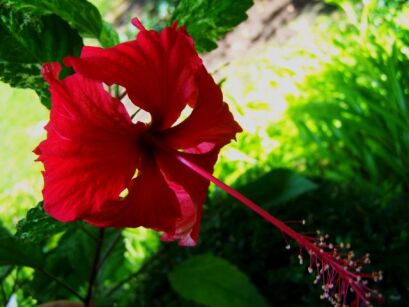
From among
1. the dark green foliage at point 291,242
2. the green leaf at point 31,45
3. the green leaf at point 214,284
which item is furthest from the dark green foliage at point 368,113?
the green leaf at point 31,45

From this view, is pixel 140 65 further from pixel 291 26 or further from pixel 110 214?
pixel 291 26

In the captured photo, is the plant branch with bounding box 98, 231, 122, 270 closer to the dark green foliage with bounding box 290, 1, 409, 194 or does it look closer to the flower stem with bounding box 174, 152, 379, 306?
the flower stem with bounding box 174, 152, 379, 306

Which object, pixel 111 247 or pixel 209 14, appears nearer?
pixel 209 14

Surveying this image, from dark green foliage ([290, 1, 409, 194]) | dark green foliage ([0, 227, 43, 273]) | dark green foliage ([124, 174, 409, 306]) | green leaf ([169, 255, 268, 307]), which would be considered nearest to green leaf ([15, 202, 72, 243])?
dark green foliage ([0, 227, 43, 273])

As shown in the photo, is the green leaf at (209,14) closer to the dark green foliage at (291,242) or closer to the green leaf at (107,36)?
the green leaf at (107,36)

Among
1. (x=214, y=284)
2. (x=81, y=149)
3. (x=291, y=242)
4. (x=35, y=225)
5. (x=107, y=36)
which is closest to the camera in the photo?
(x=81, y=149)

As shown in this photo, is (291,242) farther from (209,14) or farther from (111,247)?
(209,14)

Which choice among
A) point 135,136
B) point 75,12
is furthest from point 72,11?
point 135,136

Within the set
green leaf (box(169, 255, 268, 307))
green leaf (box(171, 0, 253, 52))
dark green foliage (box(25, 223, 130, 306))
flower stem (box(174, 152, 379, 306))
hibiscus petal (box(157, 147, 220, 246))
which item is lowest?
green leaf (box(169, 255, 268, 307))
